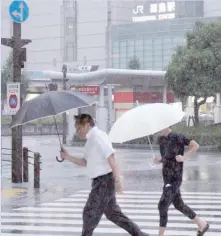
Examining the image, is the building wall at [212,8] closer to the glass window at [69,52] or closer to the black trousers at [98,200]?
the glass window at [69,52]

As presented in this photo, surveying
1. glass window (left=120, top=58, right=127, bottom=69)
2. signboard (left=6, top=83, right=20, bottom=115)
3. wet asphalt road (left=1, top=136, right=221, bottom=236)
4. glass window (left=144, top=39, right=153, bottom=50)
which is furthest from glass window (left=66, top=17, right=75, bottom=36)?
signboard (left=6, top=83, right=20, bottom=115)

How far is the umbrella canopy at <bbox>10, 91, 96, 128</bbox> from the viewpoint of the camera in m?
7.78

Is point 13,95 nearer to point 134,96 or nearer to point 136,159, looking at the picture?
point 136,159

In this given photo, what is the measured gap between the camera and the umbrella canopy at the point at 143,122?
866cm

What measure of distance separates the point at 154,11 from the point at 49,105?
322ft

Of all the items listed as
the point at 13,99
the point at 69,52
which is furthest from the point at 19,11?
the point at 69,52

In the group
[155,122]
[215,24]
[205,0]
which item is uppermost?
[205,0]

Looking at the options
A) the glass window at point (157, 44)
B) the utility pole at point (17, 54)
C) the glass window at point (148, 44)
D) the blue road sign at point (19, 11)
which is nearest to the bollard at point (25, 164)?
the utility pole at point (17, 54)

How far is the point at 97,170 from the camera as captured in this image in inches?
307

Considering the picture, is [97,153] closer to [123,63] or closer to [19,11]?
[19,11]

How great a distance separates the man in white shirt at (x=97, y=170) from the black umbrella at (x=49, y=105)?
200 mm

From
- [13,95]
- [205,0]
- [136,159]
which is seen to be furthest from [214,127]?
[205,0]

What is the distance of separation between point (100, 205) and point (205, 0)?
97.9 metres

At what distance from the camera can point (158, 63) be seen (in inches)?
3615
